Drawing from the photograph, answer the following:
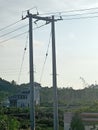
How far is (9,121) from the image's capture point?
111 ft

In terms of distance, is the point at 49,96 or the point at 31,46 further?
the point at 49,96

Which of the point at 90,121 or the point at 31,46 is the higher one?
the point at 31,46

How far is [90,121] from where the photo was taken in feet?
96.0

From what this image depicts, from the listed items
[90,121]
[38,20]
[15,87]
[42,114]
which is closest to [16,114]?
[42,114]

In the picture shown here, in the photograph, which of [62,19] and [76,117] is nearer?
[62,19]

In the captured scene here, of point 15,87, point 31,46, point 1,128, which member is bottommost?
point 1,128

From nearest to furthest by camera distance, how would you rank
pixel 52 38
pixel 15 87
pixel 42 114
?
pixel 52 38
pixel 42 114
pixel 15 87

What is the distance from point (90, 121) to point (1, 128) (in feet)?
22.2

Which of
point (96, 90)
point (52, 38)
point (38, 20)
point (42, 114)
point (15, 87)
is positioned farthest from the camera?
point (15, 87)

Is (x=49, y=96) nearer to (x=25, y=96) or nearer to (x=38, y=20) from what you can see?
(x=25, y=96)

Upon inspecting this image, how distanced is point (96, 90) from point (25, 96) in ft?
58.1

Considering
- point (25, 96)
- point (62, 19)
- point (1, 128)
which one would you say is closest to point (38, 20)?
point (62, 19)

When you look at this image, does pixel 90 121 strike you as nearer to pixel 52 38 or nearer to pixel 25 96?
pixel 52 38

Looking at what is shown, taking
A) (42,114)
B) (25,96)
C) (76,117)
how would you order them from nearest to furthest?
(76,117), (42,114), (25,96)
